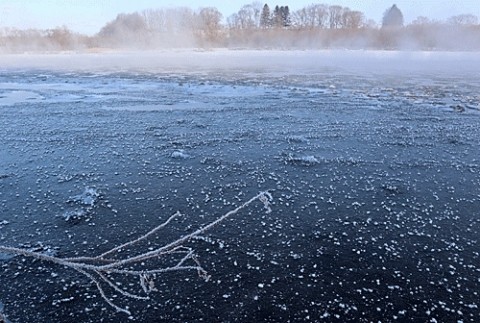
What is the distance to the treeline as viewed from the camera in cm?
5434

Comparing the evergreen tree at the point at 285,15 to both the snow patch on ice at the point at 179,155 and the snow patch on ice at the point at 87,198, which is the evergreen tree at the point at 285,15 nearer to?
the snow patch on ice at the point at 179,155

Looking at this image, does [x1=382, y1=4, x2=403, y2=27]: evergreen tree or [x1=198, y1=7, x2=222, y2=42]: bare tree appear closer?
[x1=198, y1=7, x2=222, y2=42]: bare tree

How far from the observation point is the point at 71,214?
5496mm

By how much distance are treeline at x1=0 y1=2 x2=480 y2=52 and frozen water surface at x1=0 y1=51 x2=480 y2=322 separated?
47.7 m

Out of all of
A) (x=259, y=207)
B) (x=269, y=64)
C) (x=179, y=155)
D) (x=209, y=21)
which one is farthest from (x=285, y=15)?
(x=259, y=207)

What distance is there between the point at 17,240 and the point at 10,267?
0.60 meters

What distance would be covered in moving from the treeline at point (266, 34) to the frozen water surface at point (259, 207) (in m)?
47.7

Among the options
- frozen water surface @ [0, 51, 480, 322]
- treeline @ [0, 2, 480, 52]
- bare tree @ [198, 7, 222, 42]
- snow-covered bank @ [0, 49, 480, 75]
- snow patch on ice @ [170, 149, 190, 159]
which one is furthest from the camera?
bare tree @ [198, 7, 222, 42]

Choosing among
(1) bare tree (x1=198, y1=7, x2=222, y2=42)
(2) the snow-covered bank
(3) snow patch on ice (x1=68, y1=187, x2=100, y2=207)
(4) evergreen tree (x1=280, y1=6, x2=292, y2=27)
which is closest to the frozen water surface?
(3) snow patch on ice (x1=68, y1=187, x2=100, y2=207)

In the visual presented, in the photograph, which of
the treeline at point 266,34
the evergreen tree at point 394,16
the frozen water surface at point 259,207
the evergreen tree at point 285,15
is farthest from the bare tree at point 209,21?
the frozen water surface at point 259,207

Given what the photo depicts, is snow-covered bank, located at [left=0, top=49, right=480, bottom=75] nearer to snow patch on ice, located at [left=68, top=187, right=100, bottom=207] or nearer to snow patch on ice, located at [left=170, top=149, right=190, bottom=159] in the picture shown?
snow patch on ice, located at [left=170, top=149, right=190, bottom=159]

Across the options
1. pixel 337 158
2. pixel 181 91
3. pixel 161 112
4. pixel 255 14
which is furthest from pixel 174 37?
pixel 337 158

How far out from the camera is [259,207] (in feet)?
19.1

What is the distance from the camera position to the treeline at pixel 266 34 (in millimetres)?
54344
